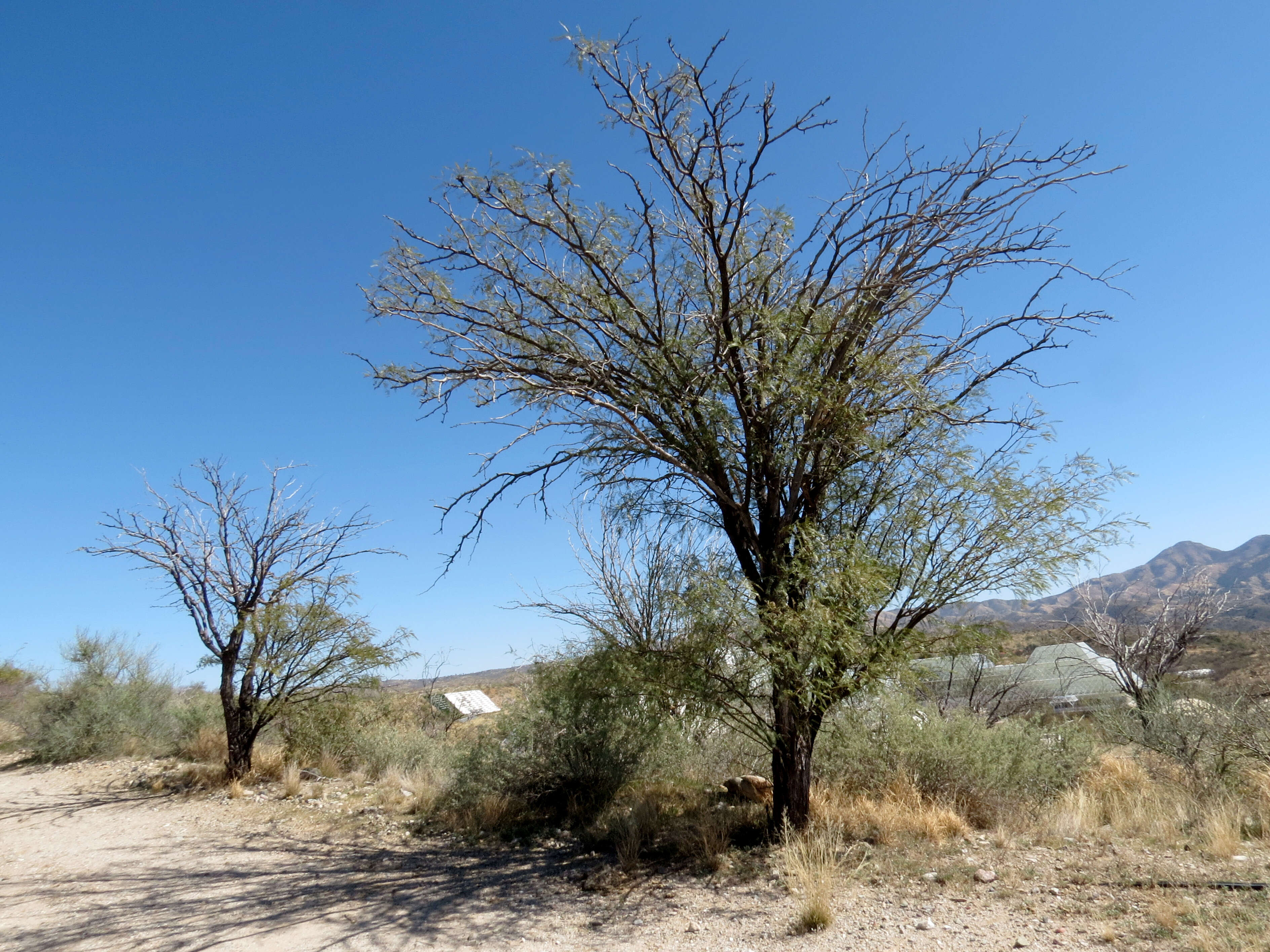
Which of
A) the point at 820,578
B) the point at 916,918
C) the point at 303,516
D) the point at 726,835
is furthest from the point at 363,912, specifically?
the point at 303,516

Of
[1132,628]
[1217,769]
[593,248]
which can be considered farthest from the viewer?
[1132,628]

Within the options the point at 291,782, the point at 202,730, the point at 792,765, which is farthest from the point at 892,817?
the point at 202,730

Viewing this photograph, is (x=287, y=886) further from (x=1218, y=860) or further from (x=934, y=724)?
(x=1218, y=860)

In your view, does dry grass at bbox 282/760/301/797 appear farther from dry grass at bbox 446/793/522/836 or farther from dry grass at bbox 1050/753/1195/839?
dry grass at bbox 1050/753/1195/839

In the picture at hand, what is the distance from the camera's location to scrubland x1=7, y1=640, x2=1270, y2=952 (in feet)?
17.6

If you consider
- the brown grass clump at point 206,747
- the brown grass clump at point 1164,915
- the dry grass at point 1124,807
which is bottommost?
the dry grass at point 1124,807

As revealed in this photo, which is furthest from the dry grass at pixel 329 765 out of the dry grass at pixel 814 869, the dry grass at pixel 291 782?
the dry grass at pixel 814 869

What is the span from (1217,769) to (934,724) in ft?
14.6

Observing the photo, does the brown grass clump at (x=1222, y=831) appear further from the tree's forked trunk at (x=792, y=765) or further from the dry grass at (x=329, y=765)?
the dry grass at (x=329, y=765)

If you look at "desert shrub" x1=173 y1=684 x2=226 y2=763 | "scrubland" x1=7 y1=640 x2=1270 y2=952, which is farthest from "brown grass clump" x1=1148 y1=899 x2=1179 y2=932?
"desert shrub" x1=173 y1=684 x2=226 y2=763

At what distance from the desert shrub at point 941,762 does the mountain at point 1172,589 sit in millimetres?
1605

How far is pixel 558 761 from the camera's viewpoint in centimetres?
969

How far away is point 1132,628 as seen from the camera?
1778 cm

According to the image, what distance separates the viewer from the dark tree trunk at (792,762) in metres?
7.11
